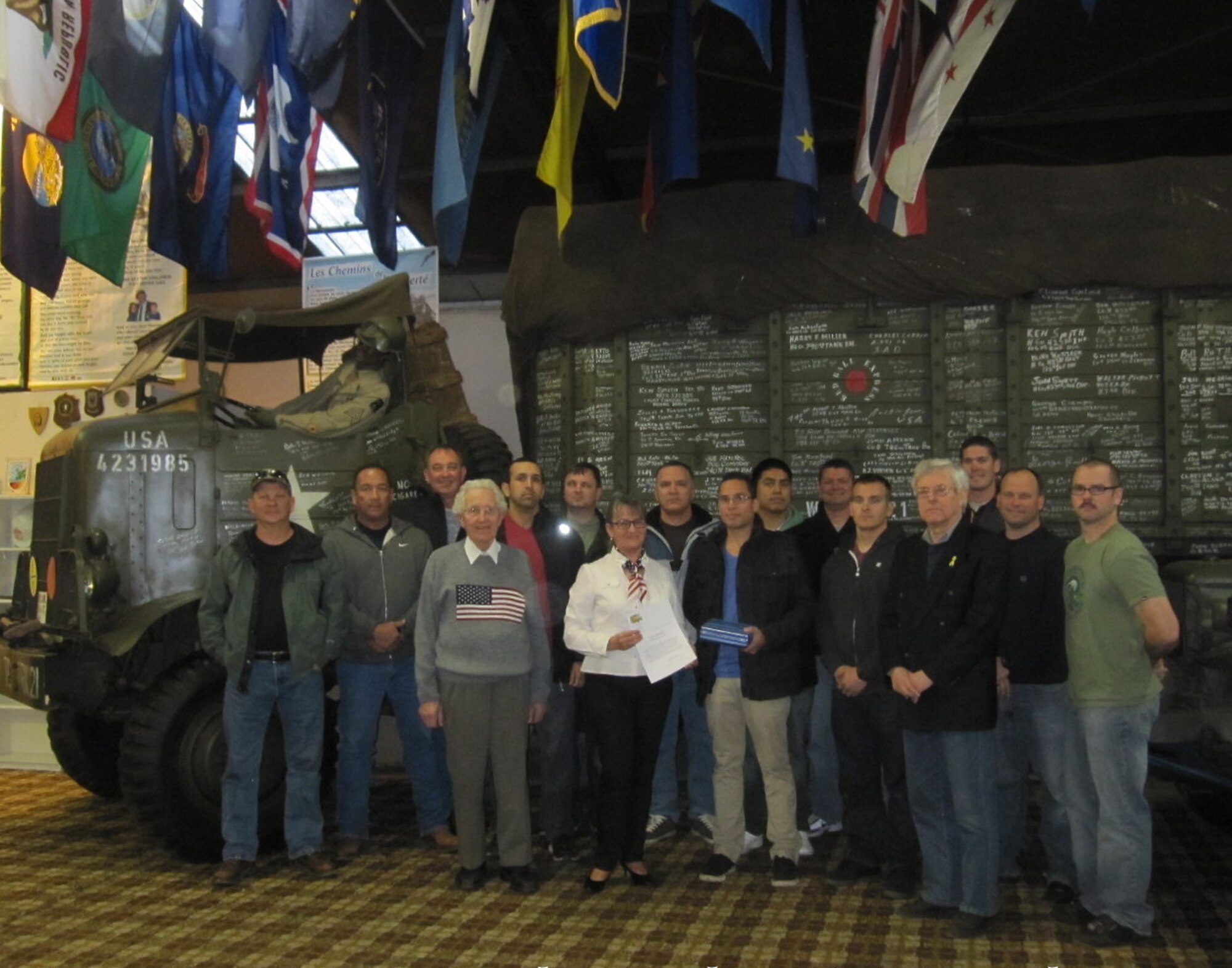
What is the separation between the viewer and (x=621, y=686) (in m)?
4.64

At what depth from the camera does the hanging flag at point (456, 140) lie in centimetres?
707

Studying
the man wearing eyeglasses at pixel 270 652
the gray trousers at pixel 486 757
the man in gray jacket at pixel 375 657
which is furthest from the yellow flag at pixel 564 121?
the gray trousers at pixel 486 757

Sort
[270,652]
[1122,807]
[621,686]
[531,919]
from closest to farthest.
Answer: [1122,807]
[531,919]
[621,686]
[270,652]

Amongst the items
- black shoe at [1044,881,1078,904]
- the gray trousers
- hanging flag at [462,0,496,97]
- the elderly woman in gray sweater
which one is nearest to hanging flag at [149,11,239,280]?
hanging flag at [462,0,496,97]

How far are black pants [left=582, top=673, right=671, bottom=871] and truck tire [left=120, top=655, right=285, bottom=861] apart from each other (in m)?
1.73

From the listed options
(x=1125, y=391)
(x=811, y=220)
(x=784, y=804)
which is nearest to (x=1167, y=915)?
(x=784, y=804)

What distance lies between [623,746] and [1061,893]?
1815 mm

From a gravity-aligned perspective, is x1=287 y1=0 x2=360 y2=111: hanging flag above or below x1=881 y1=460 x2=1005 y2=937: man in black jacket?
above

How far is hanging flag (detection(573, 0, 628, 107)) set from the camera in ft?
20.7

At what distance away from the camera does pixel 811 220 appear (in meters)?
6.25

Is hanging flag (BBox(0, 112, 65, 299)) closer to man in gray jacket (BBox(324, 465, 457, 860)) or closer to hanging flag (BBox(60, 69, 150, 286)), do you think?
hanging flag (BBox(60, 69, 150, 286))

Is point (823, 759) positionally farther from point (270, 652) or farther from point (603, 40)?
point (603, 40)

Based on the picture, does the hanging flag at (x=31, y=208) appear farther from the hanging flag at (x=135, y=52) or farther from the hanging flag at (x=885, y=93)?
the hanging flag at (x=885, y=93)

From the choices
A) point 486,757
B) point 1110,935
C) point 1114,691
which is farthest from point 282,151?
point 1110,935
